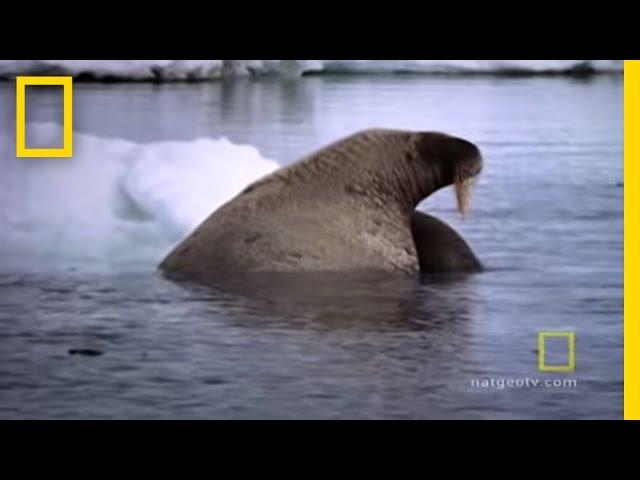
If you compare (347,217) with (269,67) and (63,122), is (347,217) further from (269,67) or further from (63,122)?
(63,122)

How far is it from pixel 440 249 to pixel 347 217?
A: 1.52ft

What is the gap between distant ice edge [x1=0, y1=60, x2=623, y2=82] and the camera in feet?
29.1

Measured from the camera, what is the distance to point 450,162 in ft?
31.1

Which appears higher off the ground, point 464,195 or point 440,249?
point 464,195

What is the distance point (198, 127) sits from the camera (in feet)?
30.4

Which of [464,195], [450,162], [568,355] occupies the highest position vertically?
[450,162]

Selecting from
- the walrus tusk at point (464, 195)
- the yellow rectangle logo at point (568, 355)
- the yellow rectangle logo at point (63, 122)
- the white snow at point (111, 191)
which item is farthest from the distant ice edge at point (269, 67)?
the yellow rectangle logo at point (568, 355)

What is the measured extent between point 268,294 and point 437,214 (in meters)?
0.93

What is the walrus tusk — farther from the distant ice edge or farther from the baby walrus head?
the distant ice edge

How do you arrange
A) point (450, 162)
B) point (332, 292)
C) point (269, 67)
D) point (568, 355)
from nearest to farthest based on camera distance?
1. point (568, 355)
2. point (269, 67)
3. point (332, 292)
4. point (450, 162)

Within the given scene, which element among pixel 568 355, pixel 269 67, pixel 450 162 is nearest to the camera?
pixel 568 355

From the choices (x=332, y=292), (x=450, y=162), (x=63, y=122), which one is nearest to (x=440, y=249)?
(x=450, y=162)

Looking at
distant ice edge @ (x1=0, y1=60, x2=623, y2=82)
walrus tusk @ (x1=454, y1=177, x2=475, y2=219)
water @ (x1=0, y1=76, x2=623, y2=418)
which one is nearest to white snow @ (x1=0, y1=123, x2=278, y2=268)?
water @ (x1=0, y1=76, x2=623, y2=418)

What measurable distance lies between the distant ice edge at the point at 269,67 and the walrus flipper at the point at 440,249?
0.85m
